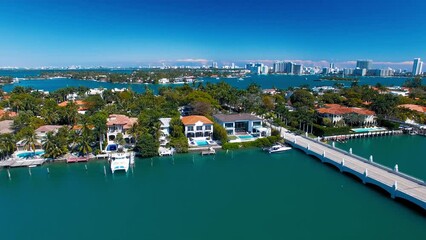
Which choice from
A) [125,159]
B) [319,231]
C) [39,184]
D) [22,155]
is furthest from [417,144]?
[22,155]

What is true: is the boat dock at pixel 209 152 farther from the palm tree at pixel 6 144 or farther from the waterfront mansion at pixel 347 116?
the waterfront mansion at pixel 347 116

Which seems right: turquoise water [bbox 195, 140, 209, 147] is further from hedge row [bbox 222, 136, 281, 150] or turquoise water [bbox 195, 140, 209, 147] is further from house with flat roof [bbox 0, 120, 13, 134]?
house with flat roof [bbox 0, 120, 13, 134]

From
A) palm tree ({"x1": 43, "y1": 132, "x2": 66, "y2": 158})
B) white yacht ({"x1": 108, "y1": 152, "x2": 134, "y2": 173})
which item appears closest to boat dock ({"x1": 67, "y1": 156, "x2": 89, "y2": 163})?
palm tree ({"x1": 43, "y1": 132, "x2": 66, "y2": 158})

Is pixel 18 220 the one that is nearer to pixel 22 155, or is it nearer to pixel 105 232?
Result: pixel 105 232

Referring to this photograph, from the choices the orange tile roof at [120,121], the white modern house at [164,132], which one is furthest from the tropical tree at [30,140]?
the white modern house at [164,132]

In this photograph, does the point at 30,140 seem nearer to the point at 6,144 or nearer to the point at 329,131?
the point at 6,144

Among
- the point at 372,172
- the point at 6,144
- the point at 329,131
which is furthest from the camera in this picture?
the point at 329,131

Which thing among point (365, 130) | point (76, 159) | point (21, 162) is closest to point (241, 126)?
point (365, 130)
